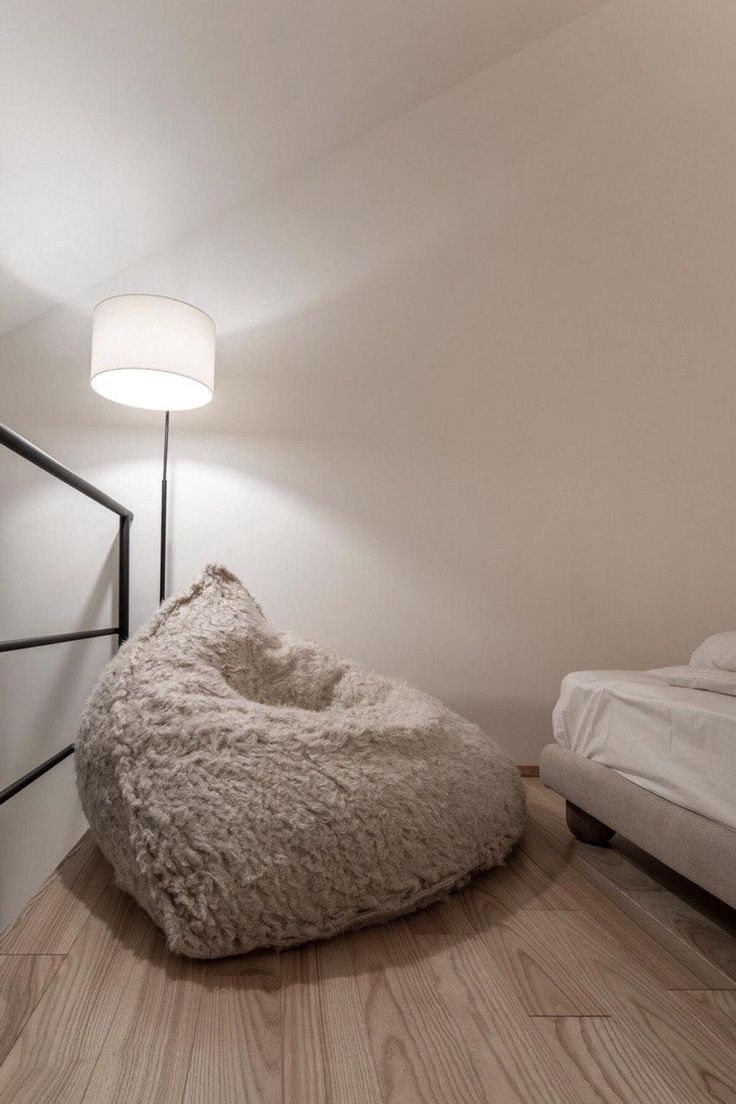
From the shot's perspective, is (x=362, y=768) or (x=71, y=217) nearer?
(x=362, y=768)

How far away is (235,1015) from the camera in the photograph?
2.74 ft

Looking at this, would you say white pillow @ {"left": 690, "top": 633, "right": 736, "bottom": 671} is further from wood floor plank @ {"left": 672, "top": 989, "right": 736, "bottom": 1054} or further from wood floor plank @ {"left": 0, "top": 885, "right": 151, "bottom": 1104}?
wood floor plank @ {"left": 0, "top": 885, "right": 151, "bottom": 1104}

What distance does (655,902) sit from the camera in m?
1.21

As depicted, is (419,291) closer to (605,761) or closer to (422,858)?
(605,761)

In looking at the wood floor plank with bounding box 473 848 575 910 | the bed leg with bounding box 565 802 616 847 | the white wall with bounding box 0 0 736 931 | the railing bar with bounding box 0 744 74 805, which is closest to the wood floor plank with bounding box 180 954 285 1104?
the wood floor plank with bounding box 473 848 575 910

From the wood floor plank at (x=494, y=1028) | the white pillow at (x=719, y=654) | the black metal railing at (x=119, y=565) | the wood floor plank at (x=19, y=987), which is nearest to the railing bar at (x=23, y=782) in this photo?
the black metal railing at (x=119, y=565)

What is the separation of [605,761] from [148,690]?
0.95 meters

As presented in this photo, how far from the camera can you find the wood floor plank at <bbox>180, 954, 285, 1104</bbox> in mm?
700

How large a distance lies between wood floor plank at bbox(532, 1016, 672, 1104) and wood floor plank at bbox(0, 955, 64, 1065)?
64 cm

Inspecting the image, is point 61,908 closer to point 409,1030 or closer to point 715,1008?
point 409,1030

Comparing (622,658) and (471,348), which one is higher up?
(471,348)

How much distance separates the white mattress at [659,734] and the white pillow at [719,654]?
0.39 feet

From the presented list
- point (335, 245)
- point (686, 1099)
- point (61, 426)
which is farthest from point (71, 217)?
point (686, 1099)

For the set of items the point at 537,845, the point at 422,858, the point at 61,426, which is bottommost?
the point at 537,845
